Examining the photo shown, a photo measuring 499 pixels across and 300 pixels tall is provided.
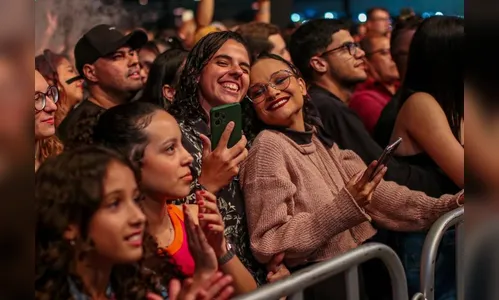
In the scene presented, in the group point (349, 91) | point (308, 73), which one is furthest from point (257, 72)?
point (349, 91)

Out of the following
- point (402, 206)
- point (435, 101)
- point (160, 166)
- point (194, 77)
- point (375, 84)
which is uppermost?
point (194, 77)

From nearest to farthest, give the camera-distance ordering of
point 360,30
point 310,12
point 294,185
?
1. point 294,185
2. point 360,30
3. point 310,12

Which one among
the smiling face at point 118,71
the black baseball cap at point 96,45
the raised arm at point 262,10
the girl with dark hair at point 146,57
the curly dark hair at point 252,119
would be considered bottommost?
the raised arm at point 262,10

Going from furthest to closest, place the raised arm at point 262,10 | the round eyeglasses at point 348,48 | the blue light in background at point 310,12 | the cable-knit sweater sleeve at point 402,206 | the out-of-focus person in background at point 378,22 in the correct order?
the blue light in background at point 310,12 < the raised arm at point 262,10 < the out-of-focus person in background at point 378,22 < the round eyeglasses at point 348,48 < the cable-knit sweater sleeve at point 402,206

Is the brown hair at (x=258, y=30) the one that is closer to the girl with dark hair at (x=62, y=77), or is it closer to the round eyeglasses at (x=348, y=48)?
the round eyeglasses at (x=348, y=48)

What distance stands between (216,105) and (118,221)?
0.46 m

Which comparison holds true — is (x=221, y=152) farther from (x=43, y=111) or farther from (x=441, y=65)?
(x=441, y=65)

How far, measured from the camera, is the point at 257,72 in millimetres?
2082

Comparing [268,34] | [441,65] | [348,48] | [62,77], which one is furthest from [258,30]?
[62,77]

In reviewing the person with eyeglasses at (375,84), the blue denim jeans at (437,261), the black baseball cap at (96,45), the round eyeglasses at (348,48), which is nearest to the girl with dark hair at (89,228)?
the black baseball cap at (96,45)

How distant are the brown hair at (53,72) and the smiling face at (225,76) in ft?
0.95

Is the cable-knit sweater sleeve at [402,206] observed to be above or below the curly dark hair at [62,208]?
below

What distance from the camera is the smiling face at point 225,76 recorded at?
1.92m

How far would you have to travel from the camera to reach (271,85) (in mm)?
2084
